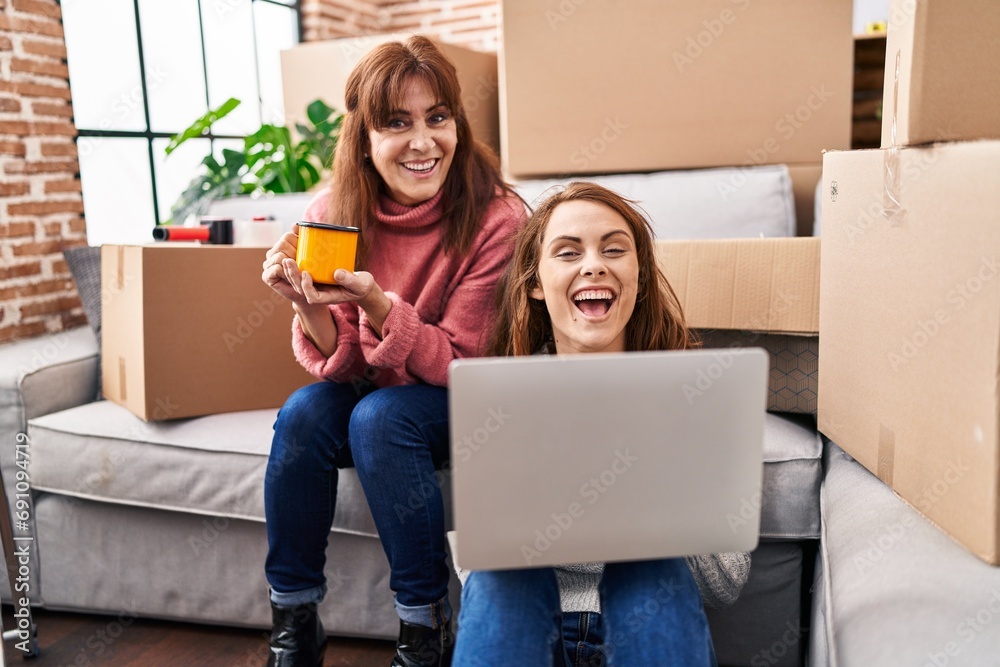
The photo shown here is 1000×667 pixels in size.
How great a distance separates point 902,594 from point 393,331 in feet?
2.47

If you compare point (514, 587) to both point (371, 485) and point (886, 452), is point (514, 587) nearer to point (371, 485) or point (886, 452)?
point (371, 485)

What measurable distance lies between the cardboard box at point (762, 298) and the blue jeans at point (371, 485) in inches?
18.8

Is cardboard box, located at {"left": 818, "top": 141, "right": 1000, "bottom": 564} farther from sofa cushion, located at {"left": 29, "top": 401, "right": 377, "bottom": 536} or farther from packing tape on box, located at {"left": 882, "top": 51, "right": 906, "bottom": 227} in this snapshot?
sofa cushion, located at {"left": 29, "top": 401, "right": 377, "bottom": 536}

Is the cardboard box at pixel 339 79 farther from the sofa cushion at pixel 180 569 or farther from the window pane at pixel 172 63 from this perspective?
the sofa cushion at pixel 180 569

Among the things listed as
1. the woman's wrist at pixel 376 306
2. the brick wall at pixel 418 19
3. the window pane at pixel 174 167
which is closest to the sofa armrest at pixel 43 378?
the woman's wrist at pixel 376 306

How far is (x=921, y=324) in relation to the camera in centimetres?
94

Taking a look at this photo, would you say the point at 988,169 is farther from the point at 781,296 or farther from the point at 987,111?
the point at 781,296

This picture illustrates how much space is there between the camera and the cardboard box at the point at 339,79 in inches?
91.8

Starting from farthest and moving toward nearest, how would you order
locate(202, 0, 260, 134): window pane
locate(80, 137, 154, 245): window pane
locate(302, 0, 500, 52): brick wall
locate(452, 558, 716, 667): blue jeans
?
locate(302, 0, 500, 52): brick wall
locate(202, 0, 260, 134): window pane
locate(80, 137, 154, 245): window pane
locate(452, 558, 716, 667): blue jeans

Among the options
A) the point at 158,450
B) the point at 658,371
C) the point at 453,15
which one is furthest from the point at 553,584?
the point at 453,15

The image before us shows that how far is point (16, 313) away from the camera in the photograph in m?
2.03

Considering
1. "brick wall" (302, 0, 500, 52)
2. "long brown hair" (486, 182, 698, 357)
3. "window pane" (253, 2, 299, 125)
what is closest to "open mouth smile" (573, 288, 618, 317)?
"long brown hair" (486, 182, 698, 357)

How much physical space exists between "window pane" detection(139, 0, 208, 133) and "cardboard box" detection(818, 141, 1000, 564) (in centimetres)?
228

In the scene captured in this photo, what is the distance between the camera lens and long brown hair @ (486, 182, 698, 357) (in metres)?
1.24
